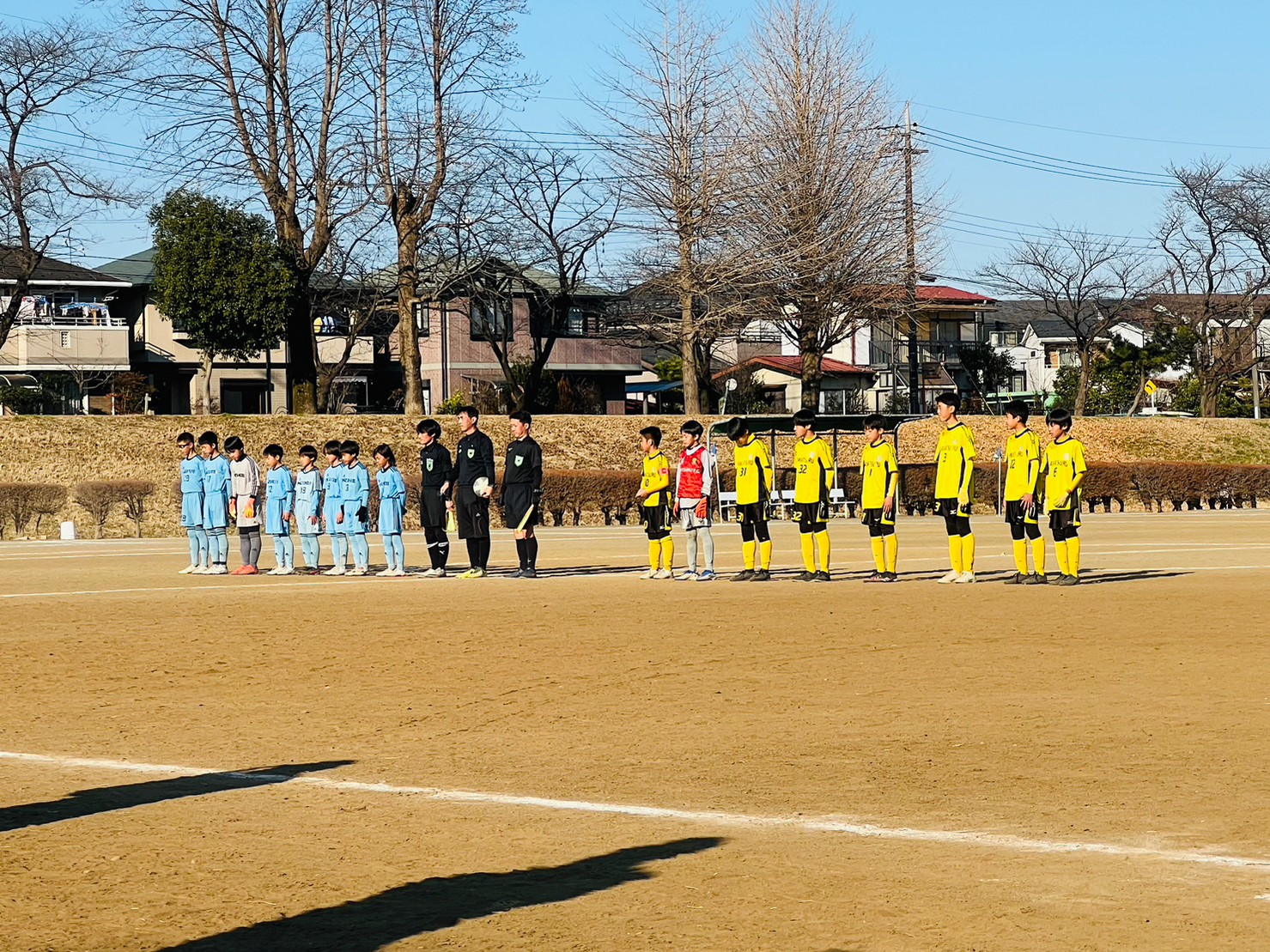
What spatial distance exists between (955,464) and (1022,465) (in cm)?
69

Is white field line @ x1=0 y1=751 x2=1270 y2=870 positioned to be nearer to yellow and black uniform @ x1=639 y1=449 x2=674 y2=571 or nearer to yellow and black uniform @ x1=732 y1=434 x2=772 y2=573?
yellow and black uniform @ x1=732 y1=434 x2=772 y2=573

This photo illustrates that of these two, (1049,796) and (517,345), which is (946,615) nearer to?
(1049,796)

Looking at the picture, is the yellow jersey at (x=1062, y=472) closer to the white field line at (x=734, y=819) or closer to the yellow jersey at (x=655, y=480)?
the yellow jersey at (x=655, y=480)

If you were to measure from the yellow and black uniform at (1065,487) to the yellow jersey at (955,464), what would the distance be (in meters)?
0.79

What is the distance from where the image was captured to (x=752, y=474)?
17.2 m

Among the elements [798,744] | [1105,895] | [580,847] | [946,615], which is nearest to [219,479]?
[946,615]

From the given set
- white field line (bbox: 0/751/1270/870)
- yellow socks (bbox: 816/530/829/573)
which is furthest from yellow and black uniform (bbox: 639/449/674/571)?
white field line (bbox: 0/751/1270/870)

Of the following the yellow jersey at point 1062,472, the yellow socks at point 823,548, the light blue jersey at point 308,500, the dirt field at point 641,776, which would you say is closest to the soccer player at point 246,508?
the light blue jersey at point 308,500

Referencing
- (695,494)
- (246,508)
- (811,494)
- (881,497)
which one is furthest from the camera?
(246,508)

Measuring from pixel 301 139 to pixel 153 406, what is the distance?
1862 centimetres

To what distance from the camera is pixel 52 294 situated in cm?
5403

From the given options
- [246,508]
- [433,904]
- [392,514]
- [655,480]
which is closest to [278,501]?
[246,508]

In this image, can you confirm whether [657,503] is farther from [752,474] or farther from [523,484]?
[523,484]

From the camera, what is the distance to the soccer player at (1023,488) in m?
16.1
